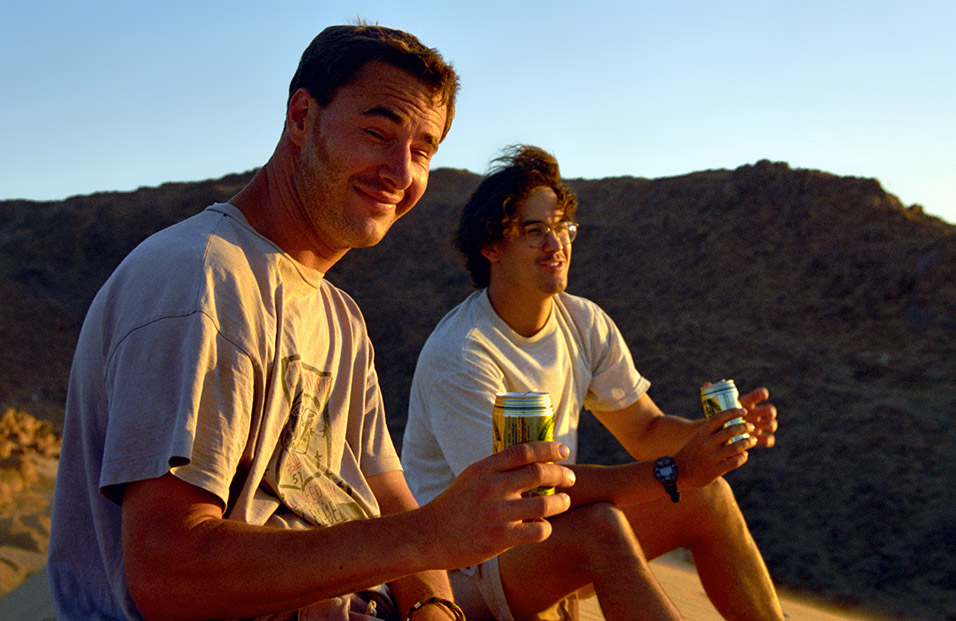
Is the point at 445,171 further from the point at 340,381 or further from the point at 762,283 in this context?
the point at 340,381

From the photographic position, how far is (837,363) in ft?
38.0

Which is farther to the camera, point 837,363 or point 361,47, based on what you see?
point 837,363

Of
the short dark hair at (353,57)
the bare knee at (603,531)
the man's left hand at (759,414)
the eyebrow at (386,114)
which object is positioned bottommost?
the bare knee at (603,531)

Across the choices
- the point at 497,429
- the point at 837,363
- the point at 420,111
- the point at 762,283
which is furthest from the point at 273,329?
the point at 762,283

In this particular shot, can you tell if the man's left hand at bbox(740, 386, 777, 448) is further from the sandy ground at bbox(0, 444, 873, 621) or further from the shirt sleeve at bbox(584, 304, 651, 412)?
the sandy ground at bbox(0, 444, 873, 621)

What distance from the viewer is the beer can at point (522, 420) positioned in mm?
1679

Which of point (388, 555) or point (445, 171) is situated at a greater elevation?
point (445, 171)

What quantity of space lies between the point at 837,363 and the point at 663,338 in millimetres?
2992

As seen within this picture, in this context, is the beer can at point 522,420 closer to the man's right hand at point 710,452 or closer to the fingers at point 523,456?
the fingers at point 523,456

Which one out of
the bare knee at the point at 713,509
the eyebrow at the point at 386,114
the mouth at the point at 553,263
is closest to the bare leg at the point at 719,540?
the bare knee at the point at 713,509

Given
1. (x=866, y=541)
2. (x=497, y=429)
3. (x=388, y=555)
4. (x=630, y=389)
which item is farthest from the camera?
(x=866, y=541)

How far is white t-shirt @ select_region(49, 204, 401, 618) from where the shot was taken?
1.48 m

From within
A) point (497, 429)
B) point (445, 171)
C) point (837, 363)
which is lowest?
point (497, 429)

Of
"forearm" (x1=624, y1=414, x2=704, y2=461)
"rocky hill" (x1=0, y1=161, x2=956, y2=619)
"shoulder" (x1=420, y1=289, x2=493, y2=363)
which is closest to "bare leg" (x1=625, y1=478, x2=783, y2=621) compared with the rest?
"forearm" (x1=624, y1=414, x2=704, y2=461)
